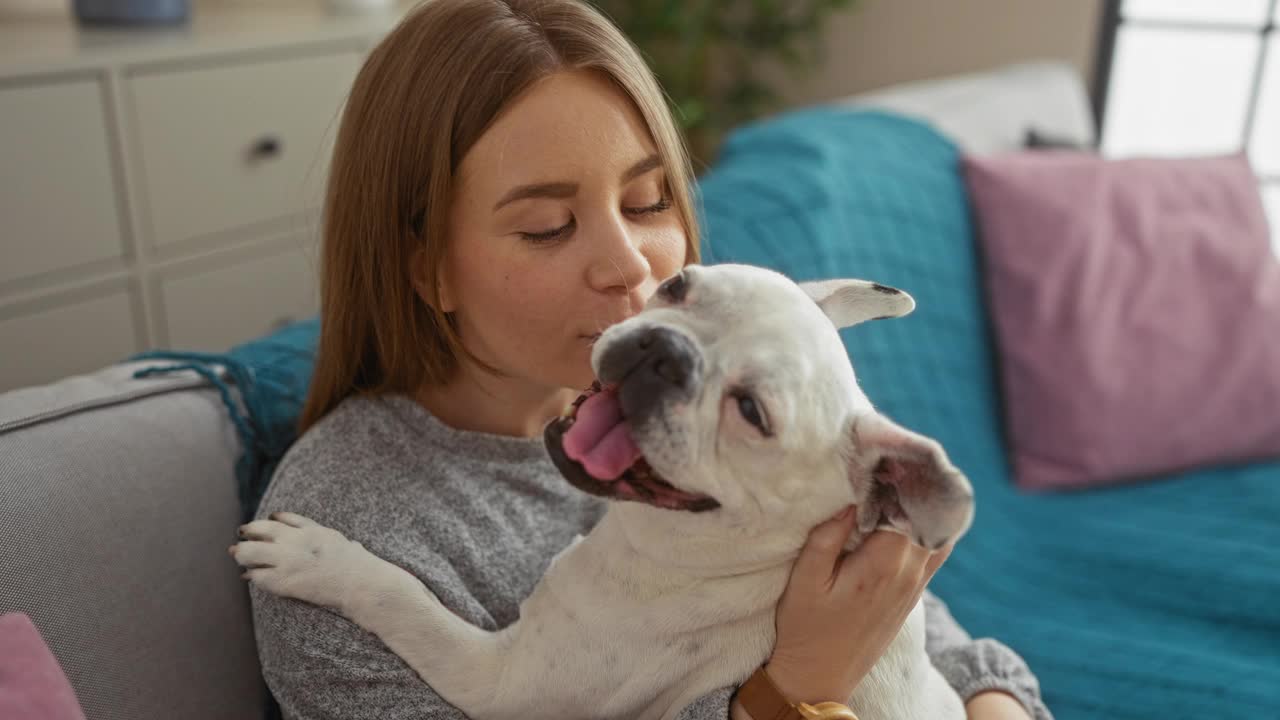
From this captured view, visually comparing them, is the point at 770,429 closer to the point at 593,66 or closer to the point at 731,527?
the point at 731,527

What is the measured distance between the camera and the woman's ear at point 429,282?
1.27m

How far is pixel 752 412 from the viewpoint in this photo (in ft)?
3.37

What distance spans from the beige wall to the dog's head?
3063 mm

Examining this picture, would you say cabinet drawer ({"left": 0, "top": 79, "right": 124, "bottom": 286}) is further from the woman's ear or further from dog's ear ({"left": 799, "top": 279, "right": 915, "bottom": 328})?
dog's ear ({"left": 799, "top": 279, "right": 915, "bottom": 328})

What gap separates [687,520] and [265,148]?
2.07 m

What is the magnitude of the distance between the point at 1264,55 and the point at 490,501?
11.2 feet

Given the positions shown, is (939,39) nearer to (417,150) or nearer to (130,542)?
(417,150)

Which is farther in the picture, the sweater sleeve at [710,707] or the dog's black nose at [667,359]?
the sweater sleeve at [710,707]

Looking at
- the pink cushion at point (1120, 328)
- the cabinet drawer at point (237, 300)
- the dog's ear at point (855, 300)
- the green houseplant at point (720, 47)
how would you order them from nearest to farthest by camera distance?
the dog's ear at point (855, 300), the pink cushion at point (1120, 328), the cabinet drawer at point (237, 300), the green houseplant at point (720, 47)

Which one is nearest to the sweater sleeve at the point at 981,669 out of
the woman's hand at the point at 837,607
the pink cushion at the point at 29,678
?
the woman's hand at the point at 837,607

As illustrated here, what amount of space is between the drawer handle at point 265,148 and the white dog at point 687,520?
5.99 feet

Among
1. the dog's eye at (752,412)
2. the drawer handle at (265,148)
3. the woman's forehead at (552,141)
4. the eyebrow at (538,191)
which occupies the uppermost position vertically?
the woman's forehead at (552,141)

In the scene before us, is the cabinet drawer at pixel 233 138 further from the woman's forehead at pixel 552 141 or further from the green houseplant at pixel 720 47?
the woman's forehead at pixel 552 141

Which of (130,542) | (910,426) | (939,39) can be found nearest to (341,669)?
(130,542)
